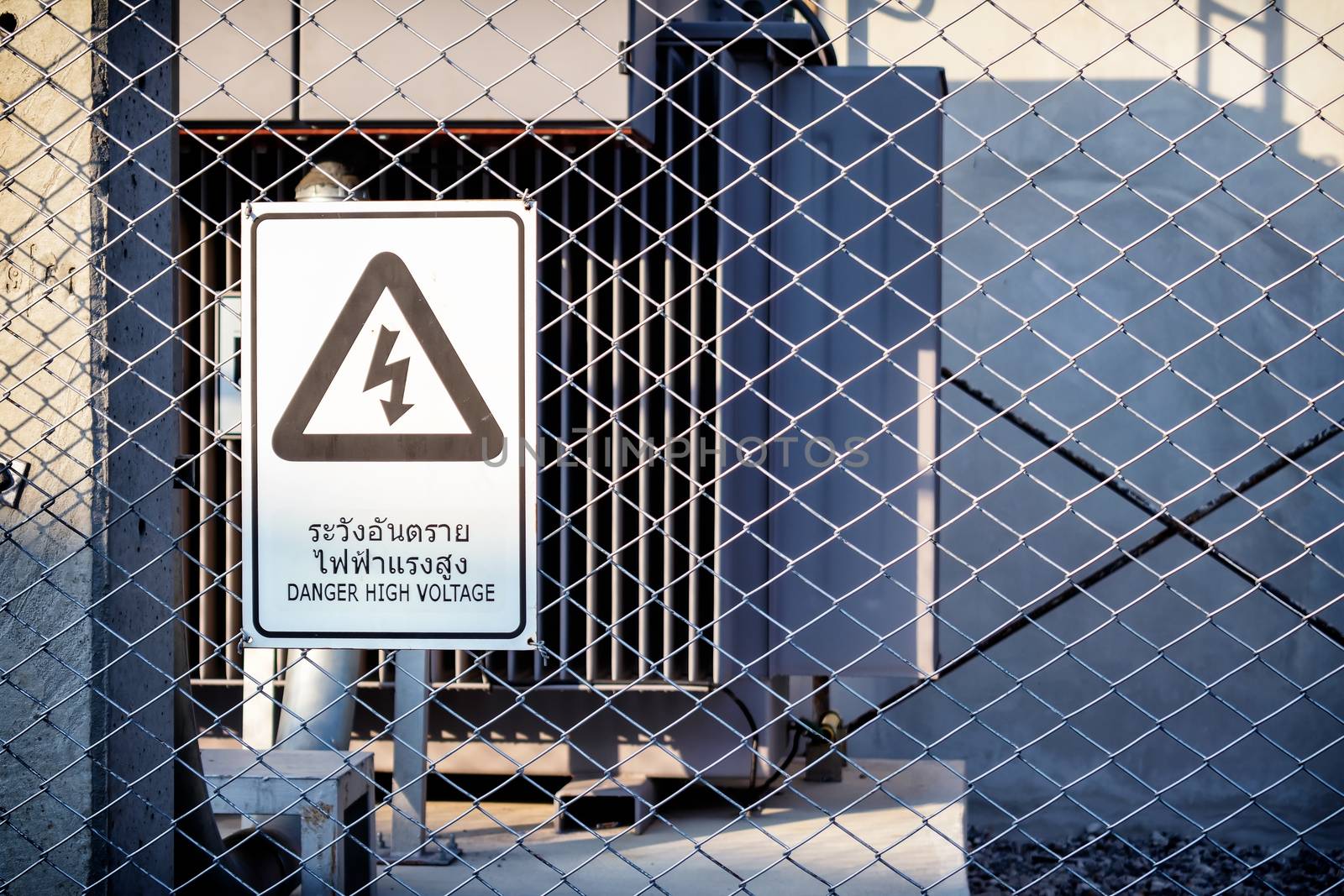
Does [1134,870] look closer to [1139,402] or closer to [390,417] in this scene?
[1139,402]

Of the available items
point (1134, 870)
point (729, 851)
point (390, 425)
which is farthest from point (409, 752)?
point (1134, 870)

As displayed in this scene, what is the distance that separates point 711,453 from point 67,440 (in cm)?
209

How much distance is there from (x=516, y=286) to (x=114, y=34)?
0.85 meters

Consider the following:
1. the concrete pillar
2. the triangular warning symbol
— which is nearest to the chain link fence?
the concrete pillar

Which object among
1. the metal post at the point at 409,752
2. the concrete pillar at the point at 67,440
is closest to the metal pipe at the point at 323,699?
the metal post at the point at 409,752

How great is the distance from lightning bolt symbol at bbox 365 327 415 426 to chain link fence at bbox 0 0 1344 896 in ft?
0.74

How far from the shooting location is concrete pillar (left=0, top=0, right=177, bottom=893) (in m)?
2.01

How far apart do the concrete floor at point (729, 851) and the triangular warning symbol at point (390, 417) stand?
142 centimetres

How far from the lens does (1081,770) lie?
5.98 metres

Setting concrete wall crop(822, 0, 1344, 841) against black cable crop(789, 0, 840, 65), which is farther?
concrete wall crop(822, 0, 1344, 841)

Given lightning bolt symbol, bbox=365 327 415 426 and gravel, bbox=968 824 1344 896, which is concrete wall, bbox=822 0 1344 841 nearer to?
gravel, bbox=968 824 1344 896

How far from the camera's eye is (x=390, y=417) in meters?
1.91

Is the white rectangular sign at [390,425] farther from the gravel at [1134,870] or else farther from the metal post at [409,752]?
the gravel at [1134,870]

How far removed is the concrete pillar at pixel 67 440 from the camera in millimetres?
2010
